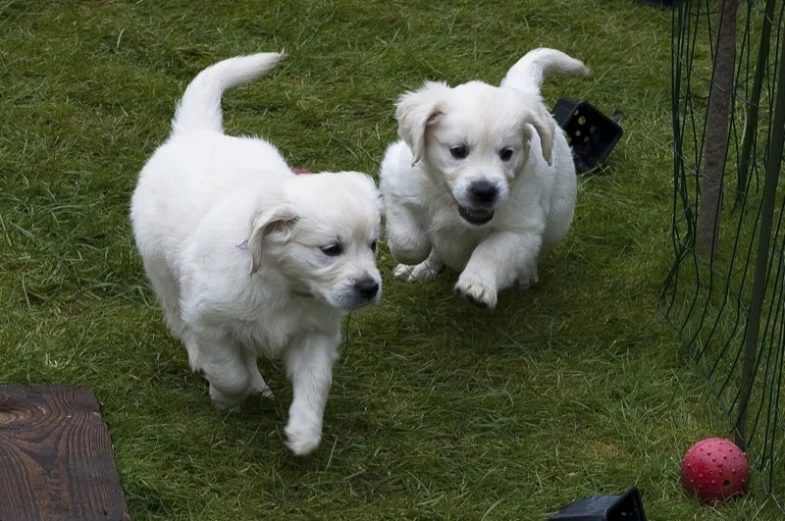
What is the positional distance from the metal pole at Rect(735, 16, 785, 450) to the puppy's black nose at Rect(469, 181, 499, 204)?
97 cm

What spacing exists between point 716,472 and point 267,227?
1.49 m

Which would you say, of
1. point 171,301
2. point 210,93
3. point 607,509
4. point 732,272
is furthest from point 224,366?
point 732,272

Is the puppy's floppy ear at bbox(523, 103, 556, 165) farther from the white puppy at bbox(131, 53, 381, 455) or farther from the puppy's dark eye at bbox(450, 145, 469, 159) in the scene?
the white puppy at bbox(131, 53, 381, 455)

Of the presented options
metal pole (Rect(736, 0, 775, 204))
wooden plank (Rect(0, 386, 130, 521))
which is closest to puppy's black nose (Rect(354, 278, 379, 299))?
wooden plank (Rect(0, 386, 130, 521))

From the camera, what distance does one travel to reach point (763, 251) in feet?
12.6

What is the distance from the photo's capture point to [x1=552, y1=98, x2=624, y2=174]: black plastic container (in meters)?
6.08

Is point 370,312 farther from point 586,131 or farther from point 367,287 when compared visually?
point 586,131

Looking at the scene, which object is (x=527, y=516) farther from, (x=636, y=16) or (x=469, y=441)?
(x=636, y=16)

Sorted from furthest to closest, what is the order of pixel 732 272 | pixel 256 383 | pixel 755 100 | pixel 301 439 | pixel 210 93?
1. pixel 732 272
2. pixel 755 100
3. pixel 210 93
4. pixel 256 383
5. pixel 301 439

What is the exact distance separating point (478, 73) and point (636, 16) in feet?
4.25

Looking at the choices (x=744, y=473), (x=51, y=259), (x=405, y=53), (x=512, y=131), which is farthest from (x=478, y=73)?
(x=744, y=473)

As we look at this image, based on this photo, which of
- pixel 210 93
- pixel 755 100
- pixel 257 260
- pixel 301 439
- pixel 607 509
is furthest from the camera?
pixel 755 100

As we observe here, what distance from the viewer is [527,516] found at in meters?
3.85

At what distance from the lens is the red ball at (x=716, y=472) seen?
12.8 ft
